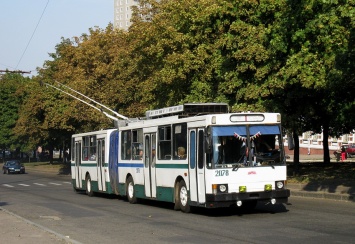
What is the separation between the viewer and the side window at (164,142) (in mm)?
20047

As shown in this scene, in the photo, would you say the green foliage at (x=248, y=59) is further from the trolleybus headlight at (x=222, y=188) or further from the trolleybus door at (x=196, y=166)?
the trolleybus headlight at (x=222, y=188)

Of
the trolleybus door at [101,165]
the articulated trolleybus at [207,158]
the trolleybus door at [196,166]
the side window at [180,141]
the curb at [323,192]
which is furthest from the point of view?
the trolleybus door at [101,165]

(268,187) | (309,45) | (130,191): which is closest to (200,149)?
(268,187)

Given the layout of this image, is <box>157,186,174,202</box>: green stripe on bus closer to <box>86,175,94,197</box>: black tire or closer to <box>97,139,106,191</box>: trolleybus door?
<box>97,139,106,191</box>: trolleybus door

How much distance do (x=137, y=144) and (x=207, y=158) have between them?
6.15 meters

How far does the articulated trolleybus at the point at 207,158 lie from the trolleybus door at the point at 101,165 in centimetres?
383

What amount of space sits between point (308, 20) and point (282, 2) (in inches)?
108

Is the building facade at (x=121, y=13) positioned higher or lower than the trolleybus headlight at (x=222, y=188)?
higher

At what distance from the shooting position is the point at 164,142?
2041cm

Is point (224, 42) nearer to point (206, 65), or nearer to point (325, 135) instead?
point (206, 65)

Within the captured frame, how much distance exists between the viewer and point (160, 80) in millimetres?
34281

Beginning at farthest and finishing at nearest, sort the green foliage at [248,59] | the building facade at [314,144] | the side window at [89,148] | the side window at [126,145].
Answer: the building facade at [314,144]
the side window at [89,148]
the green foliage at [248,59]
the side window at [126,145]

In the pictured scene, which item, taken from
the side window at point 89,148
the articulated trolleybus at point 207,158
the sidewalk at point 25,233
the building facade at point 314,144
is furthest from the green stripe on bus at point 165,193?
the building facade at point 314,144

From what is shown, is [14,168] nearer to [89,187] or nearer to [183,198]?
[89,187]
